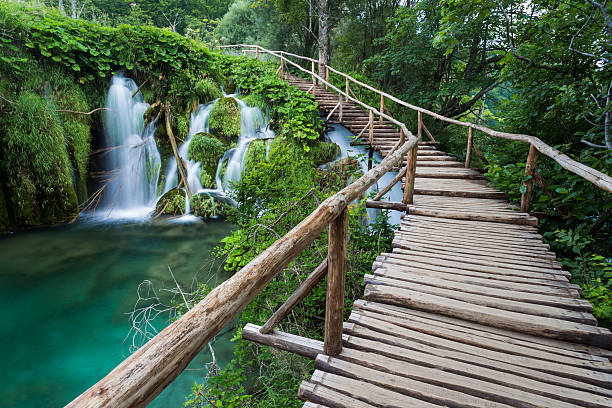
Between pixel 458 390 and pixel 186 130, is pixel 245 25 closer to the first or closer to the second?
pixel 186 130

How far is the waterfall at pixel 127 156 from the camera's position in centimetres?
931

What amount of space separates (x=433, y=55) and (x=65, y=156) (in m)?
11.6

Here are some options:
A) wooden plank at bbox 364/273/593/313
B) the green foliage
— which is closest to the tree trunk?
the green foliage

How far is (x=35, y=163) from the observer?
762 cm

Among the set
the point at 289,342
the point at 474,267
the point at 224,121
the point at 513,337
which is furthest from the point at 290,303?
the point at 224,121

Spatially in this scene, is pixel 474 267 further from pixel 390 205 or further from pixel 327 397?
pixel 327 397

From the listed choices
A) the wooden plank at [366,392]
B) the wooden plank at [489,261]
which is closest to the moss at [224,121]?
the wooden plank at [489,261]

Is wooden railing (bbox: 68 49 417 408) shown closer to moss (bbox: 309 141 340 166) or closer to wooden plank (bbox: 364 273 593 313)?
wooden plank (bbox: 364 273 593 313)

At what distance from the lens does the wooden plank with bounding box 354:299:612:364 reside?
2084 millimetres

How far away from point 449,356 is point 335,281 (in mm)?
917

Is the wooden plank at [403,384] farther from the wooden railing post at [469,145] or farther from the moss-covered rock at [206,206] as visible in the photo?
the moss-covered rock at [206,206]

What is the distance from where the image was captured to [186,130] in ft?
32.5

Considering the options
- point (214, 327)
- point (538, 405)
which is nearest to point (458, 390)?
point (538, 405)

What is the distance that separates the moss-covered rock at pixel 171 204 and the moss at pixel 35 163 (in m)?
2.18
